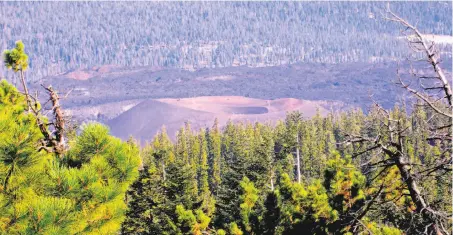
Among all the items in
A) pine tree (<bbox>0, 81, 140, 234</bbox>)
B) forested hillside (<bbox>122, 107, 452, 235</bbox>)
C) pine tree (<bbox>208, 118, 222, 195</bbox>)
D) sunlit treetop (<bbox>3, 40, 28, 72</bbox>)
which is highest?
sunlit treetop (<bbox>3, 40, 28, 72</bbox>)

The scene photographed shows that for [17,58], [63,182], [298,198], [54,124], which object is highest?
[17,58]

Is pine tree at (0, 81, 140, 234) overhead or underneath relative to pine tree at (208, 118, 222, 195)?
overhead

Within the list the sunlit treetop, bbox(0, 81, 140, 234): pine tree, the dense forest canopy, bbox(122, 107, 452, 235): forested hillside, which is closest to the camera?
bbox(0, 81, 140, 234): pine tree

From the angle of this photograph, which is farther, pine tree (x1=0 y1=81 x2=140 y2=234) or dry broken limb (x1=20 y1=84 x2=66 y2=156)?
dry broken limb (x1=20 y1=84 x2=66 y2=156)

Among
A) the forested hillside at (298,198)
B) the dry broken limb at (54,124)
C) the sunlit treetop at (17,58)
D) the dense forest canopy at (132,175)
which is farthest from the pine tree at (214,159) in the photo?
the dry broken limb at (54,124)

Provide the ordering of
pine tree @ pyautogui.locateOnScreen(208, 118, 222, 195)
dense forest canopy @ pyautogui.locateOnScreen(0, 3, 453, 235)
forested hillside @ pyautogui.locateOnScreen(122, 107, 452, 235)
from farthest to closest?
1. pine tree @ pyautogui.locateOnScreen(208, 118, 222, 195)
2. forested hillside @ pyautogui.locateOnScreen(122, 107, 452, 235)
3. dense forest canopy @ pyautogui.locateOnScreen(0, 3, 453, 235)

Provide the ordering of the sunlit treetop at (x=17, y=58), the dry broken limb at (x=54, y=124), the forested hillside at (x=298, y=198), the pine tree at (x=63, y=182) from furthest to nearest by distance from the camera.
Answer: the sunlit treetop at (x=17, y=58) → the dry broken limb at (x=54, y=124) → the forested hillside at (x=298, y=198) → the pine tree at (x=63, y=182)

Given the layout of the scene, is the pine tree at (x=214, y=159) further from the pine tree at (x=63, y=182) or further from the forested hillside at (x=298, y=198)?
the pine tree at (x=63, y=182)

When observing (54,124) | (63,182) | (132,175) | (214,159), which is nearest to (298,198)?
(54,124)

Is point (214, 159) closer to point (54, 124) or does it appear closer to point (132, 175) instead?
point (54, 124)

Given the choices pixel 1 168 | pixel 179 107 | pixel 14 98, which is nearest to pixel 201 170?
pixel 14 98

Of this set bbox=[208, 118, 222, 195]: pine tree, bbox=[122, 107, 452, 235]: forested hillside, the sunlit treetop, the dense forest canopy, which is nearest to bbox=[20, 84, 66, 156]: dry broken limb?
the dense forest canopy

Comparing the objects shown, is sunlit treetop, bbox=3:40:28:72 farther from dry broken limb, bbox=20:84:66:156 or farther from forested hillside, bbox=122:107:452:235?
forested hillside, bbox=122:107:452:235
